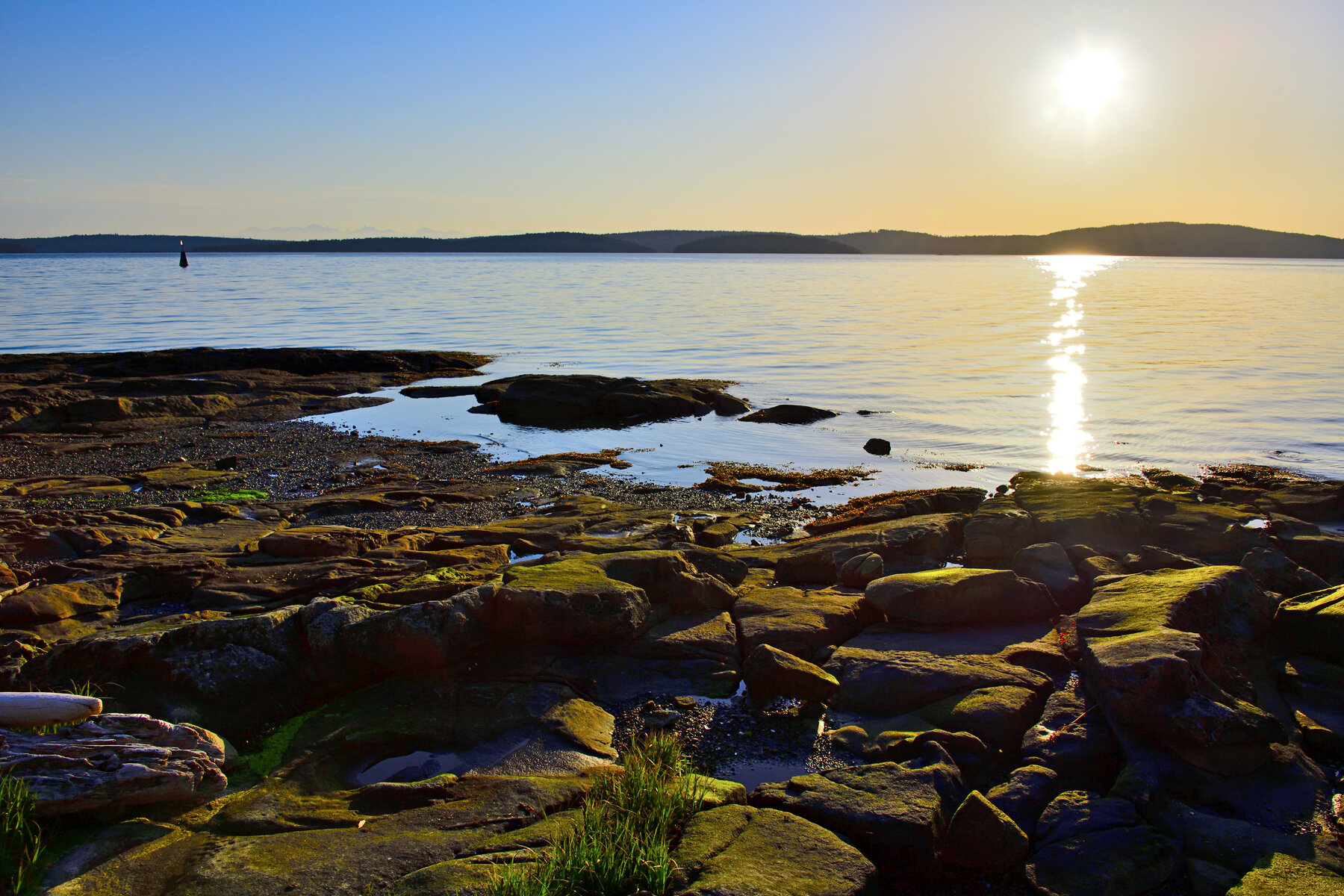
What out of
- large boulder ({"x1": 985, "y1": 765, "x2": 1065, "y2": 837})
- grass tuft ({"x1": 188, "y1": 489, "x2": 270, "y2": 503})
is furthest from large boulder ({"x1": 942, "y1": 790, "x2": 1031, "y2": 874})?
grass tuft ({"x1": 188, "y1": 489, "x2": 270, "y2": 503})

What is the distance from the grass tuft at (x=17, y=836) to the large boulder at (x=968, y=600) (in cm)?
627

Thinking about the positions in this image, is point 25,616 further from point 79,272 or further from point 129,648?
point 79,272

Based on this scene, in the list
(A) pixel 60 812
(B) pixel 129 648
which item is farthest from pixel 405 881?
(B) pixel 129 648

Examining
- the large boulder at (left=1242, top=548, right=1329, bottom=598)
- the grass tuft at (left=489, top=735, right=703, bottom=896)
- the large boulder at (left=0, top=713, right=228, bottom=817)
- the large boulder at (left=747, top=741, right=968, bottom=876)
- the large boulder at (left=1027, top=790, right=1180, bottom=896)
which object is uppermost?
the large boulder at (left=1242, top=548, right=1329, bottom=598)

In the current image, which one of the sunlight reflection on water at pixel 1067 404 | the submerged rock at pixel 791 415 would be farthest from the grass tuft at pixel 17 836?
the submerged rock at pixel 791 415

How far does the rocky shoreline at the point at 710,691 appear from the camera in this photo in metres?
4.57

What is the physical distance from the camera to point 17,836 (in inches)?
164

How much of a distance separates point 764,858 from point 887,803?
3.01 feet

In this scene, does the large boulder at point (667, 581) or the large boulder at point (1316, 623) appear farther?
the large boulder at point (667, 581)

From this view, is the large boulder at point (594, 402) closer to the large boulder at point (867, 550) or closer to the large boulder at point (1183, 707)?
the large boulder at point (867, 550)

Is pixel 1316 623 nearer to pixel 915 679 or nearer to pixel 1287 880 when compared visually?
pixel 1287 880

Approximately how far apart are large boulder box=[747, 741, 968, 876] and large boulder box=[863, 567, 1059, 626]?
2.32m

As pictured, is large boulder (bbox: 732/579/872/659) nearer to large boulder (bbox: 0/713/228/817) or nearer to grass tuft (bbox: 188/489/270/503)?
large boulder (bbox: 0/713/228/817)

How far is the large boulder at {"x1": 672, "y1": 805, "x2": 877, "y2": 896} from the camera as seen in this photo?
164 inches
